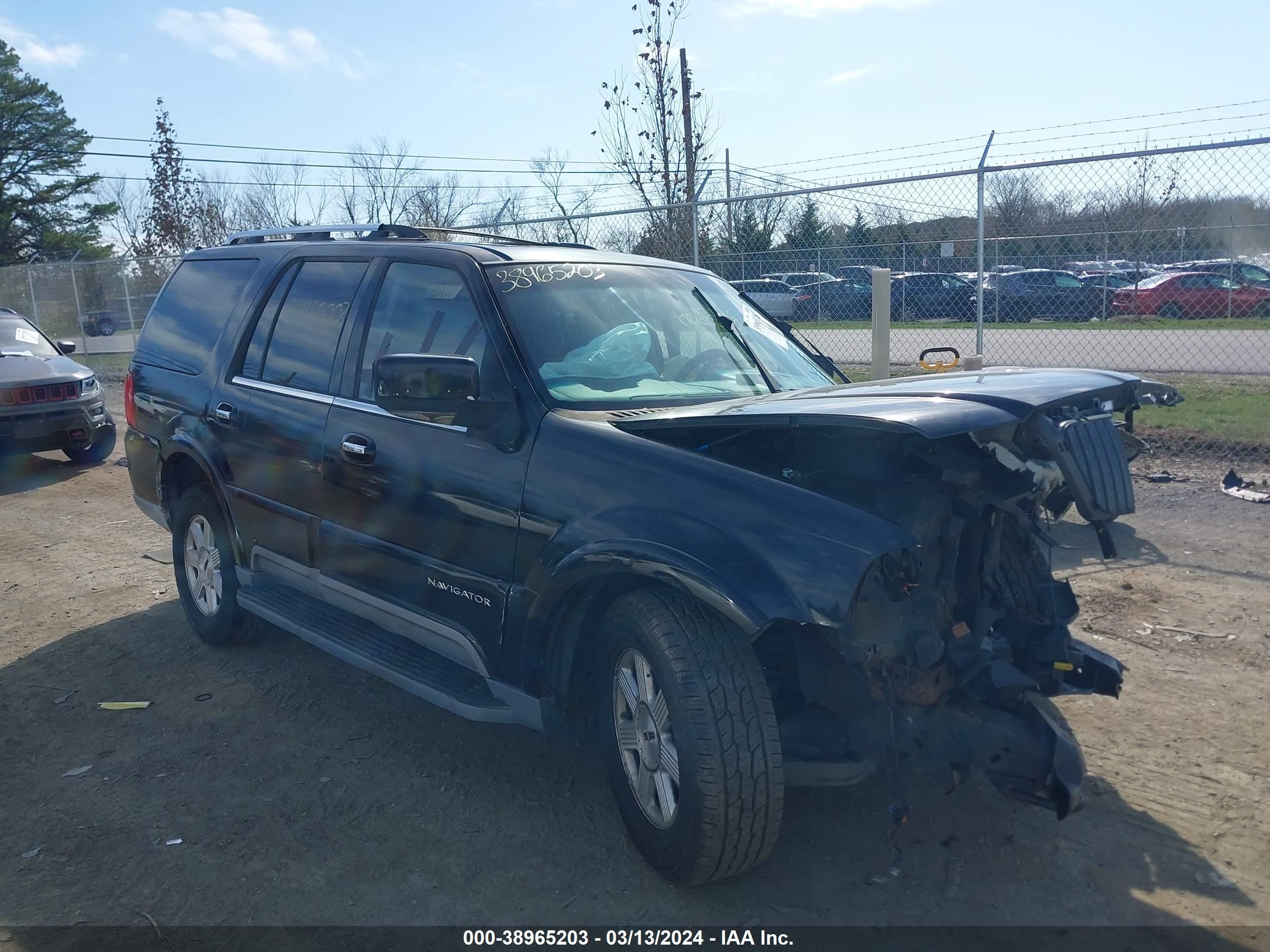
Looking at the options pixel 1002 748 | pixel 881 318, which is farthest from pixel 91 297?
pixel 1002 748

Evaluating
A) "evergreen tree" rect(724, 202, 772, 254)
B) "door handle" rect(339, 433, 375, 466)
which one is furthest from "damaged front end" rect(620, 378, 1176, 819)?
"evergreen tree" rect(724, 202, 772, 254)

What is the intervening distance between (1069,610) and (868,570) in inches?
48.8

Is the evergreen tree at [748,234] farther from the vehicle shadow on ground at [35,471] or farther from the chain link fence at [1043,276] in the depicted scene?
the vehicle shadow on ground at [35,471]

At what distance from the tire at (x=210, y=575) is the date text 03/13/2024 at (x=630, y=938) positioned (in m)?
2.78

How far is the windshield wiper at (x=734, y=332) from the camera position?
4.29 metres

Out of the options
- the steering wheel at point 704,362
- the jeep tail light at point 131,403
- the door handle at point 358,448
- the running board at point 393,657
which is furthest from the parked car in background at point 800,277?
the door handle at point 358,448

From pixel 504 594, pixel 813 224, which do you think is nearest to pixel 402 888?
pixel 504 594

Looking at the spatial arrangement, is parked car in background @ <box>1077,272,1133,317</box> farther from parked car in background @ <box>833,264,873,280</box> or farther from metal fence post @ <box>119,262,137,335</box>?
metal fence post @ <box>119,262,137,335</box>

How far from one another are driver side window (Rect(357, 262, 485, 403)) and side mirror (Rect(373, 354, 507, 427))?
1.03 feet

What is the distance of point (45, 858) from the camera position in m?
3.51

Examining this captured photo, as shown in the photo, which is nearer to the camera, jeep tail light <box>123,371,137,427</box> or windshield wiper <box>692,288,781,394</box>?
windshield wiper <box>692,288,781,394</box>

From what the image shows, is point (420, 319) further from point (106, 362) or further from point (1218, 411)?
point (106, 362)

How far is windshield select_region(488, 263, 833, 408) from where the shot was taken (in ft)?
12.5

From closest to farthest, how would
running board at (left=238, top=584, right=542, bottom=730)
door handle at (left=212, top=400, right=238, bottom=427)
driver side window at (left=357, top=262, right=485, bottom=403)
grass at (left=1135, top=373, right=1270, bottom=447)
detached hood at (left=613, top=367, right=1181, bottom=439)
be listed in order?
detached hood at (left=613, top=367, right=1181, bottom=439) → running board at (left=238, top=584, right=542, bottom=730) → driver side window at (left=357, top=262, right=485, bottom=403) → door handle at (left=212, top=400, right=238, bottom=427) → grass at (left=1135, top=373, right=1270, bottom=447)
